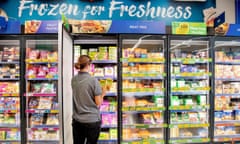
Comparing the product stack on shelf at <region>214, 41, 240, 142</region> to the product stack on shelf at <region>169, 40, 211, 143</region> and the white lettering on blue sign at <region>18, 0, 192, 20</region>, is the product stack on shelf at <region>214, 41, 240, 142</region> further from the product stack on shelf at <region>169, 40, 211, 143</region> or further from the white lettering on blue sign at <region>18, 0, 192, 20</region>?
the white lettering on blue sign at <region>18, 0, 192, 20</region>

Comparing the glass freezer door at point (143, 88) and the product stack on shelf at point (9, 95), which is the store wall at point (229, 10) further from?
the product stack on shelf at point (9, 95)

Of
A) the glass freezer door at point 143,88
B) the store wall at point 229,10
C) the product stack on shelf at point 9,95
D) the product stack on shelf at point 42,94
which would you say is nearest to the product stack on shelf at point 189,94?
the glass freezer door at point 143,88

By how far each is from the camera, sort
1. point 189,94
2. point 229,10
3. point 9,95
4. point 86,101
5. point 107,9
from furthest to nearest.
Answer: point 229,10, point 107,9, point 189,94, point 9,95, point 86,101

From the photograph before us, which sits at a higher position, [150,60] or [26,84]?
[150,60]

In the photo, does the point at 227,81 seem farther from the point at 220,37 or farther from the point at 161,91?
the point at 161,91

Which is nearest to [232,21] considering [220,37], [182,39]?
[220,37]

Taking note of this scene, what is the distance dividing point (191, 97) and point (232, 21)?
7.24 feet

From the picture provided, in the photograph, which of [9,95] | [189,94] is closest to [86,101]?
[9,95]

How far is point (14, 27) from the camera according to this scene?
3.16 metres

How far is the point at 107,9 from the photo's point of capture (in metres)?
4.15

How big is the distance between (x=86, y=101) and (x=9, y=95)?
5.76ft

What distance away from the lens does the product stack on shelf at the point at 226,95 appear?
136 inches

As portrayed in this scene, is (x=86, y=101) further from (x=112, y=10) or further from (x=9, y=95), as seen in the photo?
(x=112, y=10)

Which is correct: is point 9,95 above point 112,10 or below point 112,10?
below
